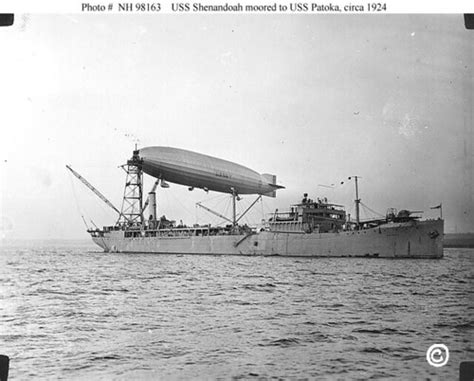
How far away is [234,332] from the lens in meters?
8.70

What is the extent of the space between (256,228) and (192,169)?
1011 centimetres

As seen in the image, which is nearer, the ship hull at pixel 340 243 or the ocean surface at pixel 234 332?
the ocean surface at pixel 234 332

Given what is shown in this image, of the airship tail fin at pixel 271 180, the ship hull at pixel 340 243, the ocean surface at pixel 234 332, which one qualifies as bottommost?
the ocean surface at pixel 234 332

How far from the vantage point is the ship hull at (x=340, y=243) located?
32.5 m

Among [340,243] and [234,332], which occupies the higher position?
[340,243]

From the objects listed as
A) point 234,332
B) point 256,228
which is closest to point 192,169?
point 256,228

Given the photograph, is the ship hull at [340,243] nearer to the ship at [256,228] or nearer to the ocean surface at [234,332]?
the ship at [256,228]

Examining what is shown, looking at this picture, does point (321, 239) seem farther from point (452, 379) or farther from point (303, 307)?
point (452, 379)

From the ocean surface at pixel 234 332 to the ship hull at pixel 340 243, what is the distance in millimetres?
17770

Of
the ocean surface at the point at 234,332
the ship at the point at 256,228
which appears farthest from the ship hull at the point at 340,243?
the ocean surface at the point at 234,332

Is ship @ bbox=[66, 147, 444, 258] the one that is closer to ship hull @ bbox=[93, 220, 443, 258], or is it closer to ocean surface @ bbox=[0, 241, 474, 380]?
ship hull @ bbox=[93, 220, 443, 258]

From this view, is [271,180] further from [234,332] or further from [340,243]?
[234,332]

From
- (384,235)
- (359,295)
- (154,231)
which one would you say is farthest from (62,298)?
(154,231)

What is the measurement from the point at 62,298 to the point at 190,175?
74.7ft
